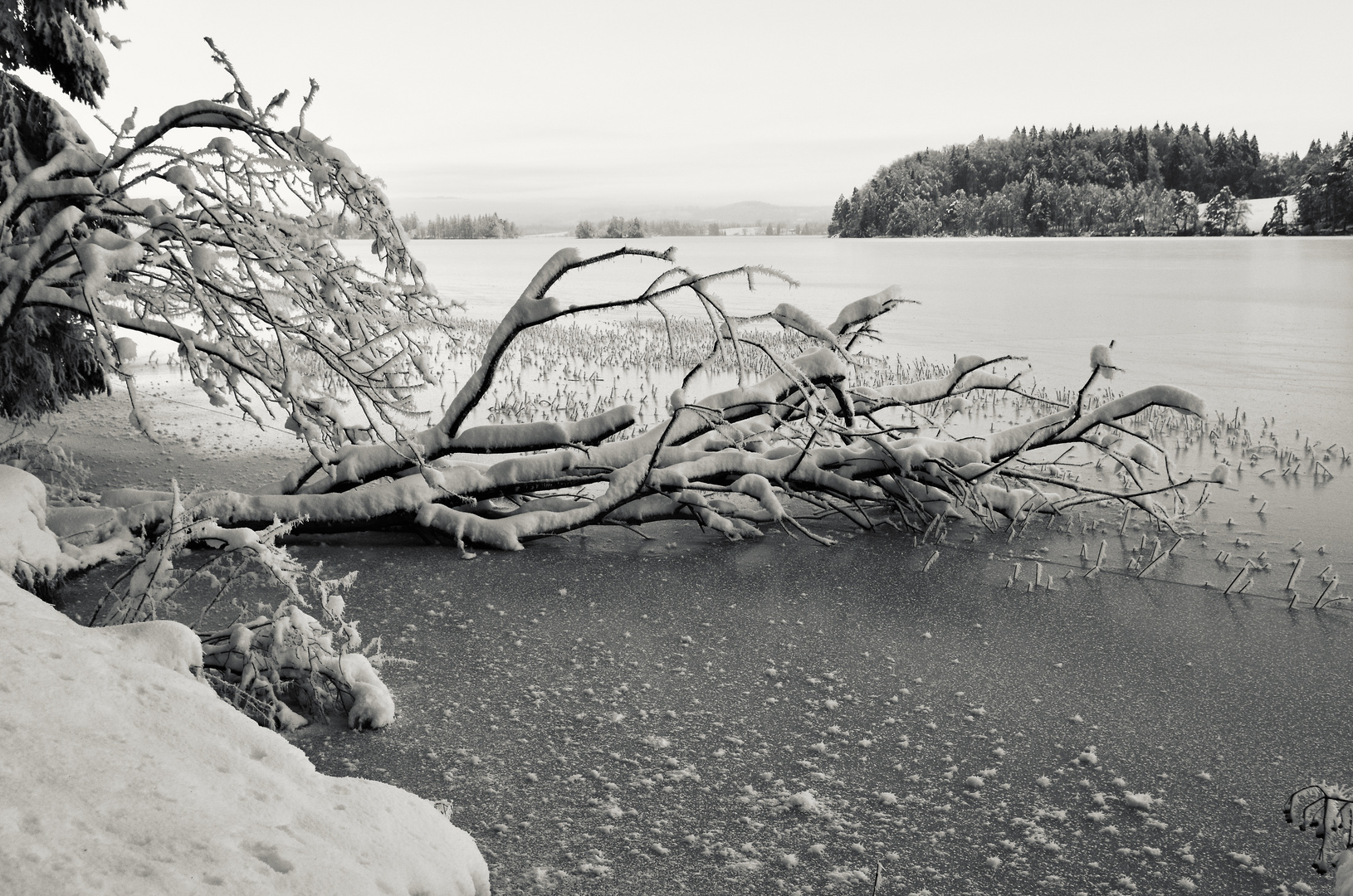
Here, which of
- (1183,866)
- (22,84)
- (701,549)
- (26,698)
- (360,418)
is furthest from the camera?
(360,418)

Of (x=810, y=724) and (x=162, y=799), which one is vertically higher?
(x=162, y=799)

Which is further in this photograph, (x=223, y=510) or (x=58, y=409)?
(x=58, y=409)

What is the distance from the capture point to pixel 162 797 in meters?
2.09

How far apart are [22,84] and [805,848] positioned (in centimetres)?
853

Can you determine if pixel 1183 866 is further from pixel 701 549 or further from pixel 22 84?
pixel 22 84

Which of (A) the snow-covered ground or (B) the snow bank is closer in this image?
(A) the snow-covered ground

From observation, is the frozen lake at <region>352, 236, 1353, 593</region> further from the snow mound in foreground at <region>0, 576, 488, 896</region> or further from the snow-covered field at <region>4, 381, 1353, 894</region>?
the snow mound in foreground at <region>0, 576, 488, 896</region>

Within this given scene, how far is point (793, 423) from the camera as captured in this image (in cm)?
690

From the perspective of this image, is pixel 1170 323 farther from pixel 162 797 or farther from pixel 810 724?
pixel 162 797

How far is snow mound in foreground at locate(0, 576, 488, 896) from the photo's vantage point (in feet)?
6.16

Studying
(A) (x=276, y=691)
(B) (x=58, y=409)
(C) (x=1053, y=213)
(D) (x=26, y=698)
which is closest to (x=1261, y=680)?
(A) (x=276, y=691)

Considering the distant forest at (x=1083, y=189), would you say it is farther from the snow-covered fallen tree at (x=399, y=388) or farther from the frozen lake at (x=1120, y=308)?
the snow-covered fallen tree at (x=399, y=388)

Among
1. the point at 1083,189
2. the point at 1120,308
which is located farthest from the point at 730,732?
the point at 1083,189

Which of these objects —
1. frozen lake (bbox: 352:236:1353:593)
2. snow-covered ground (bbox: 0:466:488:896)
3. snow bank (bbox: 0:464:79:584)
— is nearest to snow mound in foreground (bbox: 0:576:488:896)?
snow-covered ground (bbox: 0:466:488:896)
